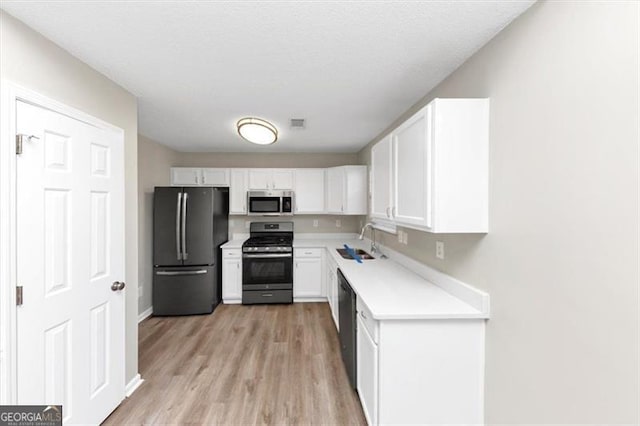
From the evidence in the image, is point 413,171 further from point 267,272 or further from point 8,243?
point 267,272

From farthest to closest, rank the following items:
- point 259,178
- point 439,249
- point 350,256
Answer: point 259,178 → point 350,256 → point 439,249

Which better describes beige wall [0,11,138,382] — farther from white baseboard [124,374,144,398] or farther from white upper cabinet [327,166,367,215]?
white upper cabinet [327,166,367,215]

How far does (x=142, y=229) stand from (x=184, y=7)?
3186mm

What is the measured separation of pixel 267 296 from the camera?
14.5 ft

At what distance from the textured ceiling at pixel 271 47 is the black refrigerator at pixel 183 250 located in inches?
57.4

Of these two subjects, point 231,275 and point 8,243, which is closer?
point 8,243

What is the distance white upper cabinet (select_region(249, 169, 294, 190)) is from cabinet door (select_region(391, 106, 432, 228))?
278 cm

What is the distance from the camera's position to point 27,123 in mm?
1468

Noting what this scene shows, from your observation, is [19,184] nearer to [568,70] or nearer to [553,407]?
[568,70]

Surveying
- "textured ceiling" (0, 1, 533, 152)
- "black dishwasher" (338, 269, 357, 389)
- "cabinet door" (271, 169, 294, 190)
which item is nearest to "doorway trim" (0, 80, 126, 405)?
"textured ceiling" (0, 1, 533, 152)

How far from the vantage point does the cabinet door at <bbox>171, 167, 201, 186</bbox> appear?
464 cm

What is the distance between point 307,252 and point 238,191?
1.48 m

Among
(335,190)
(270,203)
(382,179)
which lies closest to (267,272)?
(270,203)

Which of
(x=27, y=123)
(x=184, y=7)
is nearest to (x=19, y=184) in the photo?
(x=27, y=123)
